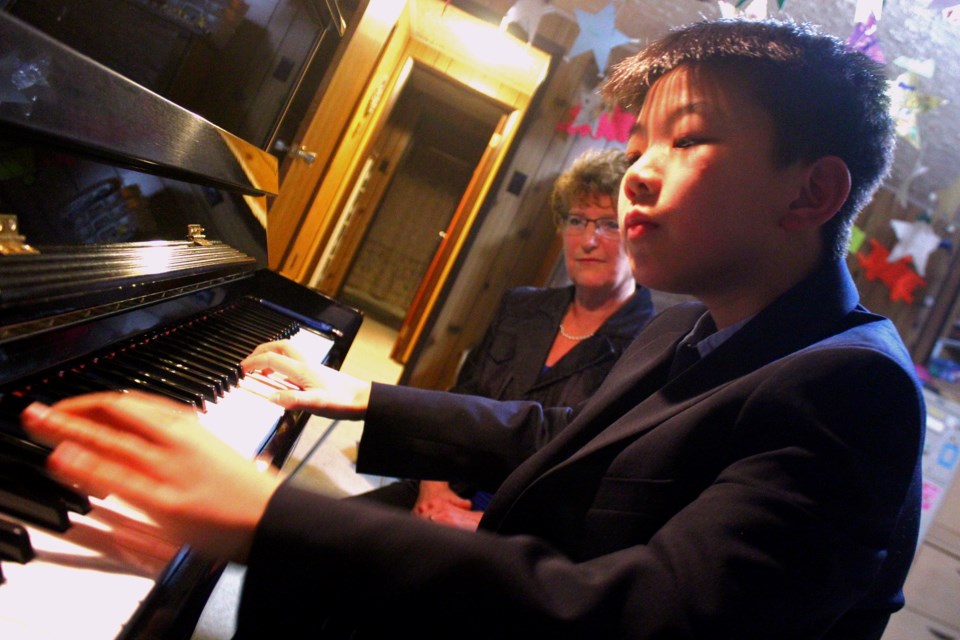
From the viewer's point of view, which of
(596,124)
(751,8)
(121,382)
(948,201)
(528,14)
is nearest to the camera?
(121,382)

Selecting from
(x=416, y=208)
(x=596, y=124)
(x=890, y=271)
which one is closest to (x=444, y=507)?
(x=596, y=124)

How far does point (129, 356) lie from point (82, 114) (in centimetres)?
39

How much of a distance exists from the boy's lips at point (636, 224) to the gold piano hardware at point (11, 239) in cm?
83

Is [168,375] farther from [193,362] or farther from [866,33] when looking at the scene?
[866,33]

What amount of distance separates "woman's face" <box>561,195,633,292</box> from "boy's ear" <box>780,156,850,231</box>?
1329mm

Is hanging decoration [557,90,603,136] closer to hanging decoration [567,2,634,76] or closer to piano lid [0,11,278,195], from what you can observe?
hanging decoration [567,2,634,76]

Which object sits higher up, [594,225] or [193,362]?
[594,225]

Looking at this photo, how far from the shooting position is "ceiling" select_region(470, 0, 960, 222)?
2.51 m

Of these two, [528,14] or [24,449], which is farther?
[528,14]

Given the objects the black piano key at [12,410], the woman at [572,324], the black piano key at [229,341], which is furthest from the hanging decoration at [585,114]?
the black piano key at [12,410]

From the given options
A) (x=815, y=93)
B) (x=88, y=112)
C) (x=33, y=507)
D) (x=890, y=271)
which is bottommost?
(x=33, y=507)

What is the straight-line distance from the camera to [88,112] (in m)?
0.72

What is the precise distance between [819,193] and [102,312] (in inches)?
42.9

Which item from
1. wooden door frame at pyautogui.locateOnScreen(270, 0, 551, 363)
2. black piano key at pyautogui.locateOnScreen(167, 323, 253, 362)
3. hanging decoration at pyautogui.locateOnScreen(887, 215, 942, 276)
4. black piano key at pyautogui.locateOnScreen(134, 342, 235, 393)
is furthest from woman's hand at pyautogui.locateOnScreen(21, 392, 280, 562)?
hanging decoration at pyautogui.locateOnScreen(887, 215, 942, 276)
